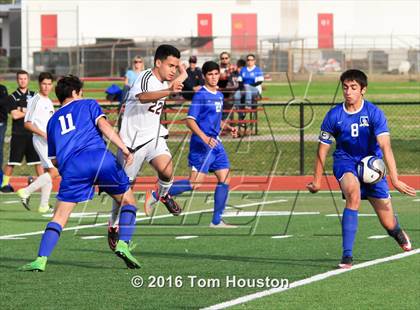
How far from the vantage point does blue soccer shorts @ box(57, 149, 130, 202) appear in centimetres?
1045

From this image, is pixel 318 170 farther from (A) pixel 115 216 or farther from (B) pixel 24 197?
(B) pixel 24 197

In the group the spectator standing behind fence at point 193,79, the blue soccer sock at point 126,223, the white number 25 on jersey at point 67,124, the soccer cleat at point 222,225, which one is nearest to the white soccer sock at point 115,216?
the blue soccer sock at point 126,223

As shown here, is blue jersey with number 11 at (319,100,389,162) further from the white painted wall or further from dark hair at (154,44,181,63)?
the white painted wall

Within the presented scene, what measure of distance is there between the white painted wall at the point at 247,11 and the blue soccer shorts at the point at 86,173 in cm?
5111

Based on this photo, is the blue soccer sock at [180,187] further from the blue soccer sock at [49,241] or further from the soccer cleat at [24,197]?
the blue soccer sock at [49,241]

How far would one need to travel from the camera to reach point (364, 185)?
1131 centimetres

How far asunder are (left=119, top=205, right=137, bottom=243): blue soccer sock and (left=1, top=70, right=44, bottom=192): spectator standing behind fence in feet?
26.4

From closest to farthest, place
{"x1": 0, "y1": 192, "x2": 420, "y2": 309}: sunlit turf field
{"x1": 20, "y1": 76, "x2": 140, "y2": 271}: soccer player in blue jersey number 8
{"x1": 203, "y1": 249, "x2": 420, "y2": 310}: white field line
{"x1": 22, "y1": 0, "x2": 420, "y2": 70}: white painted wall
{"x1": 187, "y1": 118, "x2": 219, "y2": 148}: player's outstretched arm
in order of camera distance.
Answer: {"x1": 203, "y1": 249, "x2": 420, "y2": 310}: white field line
{"x1": 0, "y1": 192, "x2": 420, "y2": 309}: sunlit turf field
{"x1": 20, "y1": 76, "x2": 140, "y2": 271}: soccer player in blue jersey number 8
{"x1": 187, "y1": 118, "x2": 219, "y2": 148}: player's outstretched arm
{"x1": 22, "y1": 0, "x2": 420, "y2": 70}: white painted wall

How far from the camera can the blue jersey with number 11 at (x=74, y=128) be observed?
34.2ft

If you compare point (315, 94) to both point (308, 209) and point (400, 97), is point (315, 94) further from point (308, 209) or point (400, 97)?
point (308, 209)

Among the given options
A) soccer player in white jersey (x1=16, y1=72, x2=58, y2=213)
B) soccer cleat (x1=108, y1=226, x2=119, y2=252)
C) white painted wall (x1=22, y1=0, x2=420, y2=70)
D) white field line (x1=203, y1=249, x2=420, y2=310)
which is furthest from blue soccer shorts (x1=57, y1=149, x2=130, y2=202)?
white painted wall (x1=22, y1=0, x2=420, y2=70)

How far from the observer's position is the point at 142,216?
54.0 feet

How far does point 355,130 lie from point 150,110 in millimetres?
2375

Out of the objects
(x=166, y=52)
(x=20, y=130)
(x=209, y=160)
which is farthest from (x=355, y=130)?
(x=20, y=130)
